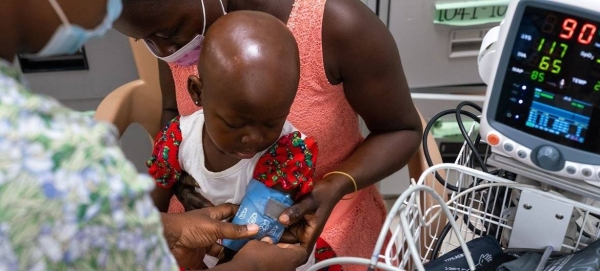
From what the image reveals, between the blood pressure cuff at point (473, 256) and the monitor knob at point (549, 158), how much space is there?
15 centimetres

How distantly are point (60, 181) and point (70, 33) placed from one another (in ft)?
0.48

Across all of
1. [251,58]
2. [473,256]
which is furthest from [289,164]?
[473,256]

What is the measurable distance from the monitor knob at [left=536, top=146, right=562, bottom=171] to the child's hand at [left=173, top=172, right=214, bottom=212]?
1.83 feet

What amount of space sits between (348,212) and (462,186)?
0.87 ft

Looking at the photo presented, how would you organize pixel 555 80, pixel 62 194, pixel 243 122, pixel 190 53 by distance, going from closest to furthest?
pixel 62 194
pixel 555 80
pixel 243 122
pixel 190 53

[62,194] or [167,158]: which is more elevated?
[62,194]

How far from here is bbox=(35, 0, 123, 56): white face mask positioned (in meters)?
0.48

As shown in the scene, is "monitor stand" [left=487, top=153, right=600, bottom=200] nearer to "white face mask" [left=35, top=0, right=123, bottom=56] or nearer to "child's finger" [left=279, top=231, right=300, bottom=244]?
"child's finger" [left=279, top=231, right=300, bottom=244]

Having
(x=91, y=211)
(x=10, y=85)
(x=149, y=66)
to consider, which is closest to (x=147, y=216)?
(x=91, y=211)

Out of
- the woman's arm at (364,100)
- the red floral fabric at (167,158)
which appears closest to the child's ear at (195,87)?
the red floral fabric at (167,158)

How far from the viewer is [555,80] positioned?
749 millimetres

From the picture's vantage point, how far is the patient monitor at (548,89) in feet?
2.33

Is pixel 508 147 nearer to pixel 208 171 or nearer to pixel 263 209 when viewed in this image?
pixel 263 209

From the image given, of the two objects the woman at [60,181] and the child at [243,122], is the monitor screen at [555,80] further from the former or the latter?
the woman at [60,181]
